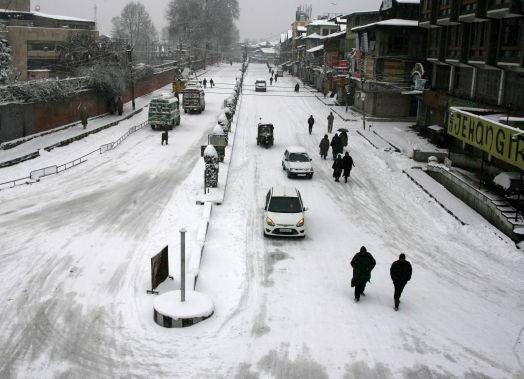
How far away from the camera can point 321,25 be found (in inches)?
4065

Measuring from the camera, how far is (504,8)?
27.9m

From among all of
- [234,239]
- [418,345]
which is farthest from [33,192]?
[418,345]

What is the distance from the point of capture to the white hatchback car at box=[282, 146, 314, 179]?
91.5 feet

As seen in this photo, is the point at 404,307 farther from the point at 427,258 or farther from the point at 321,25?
the point at 321,25

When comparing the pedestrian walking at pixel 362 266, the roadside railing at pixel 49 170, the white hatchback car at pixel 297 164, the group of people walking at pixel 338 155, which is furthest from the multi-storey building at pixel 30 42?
the pedestrian walking at pixel 362 266

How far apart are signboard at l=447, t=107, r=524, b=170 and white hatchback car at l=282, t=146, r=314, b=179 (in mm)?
7256

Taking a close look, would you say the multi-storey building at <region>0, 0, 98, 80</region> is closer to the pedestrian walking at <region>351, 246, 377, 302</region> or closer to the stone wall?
the stone wall

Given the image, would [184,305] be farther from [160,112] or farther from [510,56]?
[160,112]

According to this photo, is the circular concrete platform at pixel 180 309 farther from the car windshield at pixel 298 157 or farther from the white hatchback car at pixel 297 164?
the car windshield at pixel 298 157

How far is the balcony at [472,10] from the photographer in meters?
30.8

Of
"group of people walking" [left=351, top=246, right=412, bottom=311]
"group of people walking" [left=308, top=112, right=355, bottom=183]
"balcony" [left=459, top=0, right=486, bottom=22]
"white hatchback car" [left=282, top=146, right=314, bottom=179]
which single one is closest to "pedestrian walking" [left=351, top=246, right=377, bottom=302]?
"group of people walking" [left=351, top=246, right=412, bottom=311]

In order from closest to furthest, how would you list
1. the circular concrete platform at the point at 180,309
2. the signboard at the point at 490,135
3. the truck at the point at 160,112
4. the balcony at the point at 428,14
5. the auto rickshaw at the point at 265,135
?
the circular concrete platform at the point at 180,309 → the signboard at the point at 490,135 → the auto rickshaw at the point at 265,135 → the balcony at the point at 428,14 → the truck at the point at 160,112

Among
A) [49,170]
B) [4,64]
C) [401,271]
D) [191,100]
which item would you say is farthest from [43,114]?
[401,271]

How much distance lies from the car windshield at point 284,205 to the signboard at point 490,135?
7.99 m
